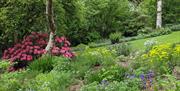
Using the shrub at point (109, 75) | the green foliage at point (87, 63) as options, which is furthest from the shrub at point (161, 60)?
the green foliage at point (87, 63)

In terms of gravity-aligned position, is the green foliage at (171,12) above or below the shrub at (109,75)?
below

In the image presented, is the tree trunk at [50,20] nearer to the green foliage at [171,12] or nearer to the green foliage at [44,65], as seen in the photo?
the green foliage at [44,65]

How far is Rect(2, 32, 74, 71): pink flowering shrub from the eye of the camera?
44.7 ft

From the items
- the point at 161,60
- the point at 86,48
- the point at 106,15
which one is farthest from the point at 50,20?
the point at 106,15

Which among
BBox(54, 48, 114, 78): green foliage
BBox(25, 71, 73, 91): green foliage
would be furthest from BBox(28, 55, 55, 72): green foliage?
BBox(25, 71, 73, 91): green foliage

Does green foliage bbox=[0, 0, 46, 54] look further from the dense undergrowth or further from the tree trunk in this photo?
the dense undergrowth

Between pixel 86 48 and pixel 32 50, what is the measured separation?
10.1 feet

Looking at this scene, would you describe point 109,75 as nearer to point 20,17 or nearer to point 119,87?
point 119,87

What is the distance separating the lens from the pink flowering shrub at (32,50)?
44.7 feet

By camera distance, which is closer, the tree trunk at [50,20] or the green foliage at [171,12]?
the tree trunk at [50,20]

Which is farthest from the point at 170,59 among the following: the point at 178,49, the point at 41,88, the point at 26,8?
the point at 26,8

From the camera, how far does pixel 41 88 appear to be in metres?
7.22

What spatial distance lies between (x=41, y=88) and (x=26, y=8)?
900 centimetres

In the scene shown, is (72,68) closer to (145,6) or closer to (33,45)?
(33,45)
